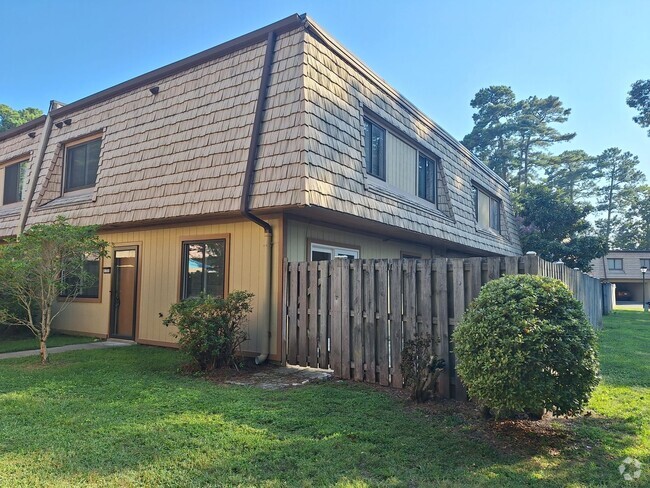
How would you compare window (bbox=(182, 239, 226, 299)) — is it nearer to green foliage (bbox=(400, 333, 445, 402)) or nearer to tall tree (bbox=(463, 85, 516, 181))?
green foliage (bbox=(400, 333, 445, 402))

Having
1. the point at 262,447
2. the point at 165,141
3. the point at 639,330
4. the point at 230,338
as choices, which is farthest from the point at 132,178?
the point at 639,330

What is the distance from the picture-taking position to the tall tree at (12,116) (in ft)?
102

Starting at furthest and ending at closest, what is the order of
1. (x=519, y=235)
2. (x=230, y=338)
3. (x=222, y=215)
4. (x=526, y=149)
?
(x=526, y=149) → (x=519, y=235) → (x=222, y=215) → (x=230, y=338)

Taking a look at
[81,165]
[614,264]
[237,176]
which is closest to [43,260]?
[237,176]

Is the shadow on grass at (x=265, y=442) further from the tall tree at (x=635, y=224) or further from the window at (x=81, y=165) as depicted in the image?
the tall tree at (x=635, y=224)

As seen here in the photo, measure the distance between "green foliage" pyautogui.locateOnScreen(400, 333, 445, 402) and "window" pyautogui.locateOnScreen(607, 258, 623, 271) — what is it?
41801mm

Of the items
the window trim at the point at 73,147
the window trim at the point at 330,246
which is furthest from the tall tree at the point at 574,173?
the window trim at the point at 73,147

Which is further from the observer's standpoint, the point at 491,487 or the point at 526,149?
the point at 526,149

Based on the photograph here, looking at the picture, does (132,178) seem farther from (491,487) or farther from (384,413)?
(491,487)

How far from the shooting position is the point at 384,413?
4.21m

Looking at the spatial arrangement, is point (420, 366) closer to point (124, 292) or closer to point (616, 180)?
point (124, 292)

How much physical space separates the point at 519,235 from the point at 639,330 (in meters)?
7.32

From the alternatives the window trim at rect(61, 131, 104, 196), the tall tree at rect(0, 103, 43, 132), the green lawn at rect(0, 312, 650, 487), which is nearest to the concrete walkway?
the green lawn at rect(0, 312, 650, 487)

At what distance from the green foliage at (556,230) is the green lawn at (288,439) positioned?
13.7m
